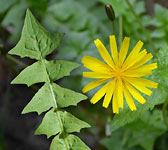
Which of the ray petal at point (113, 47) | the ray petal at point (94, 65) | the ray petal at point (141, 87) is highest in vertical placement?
the ray petal at point (113, 47)

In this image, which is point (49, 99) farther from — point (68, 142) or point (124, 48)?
point (124, 48)

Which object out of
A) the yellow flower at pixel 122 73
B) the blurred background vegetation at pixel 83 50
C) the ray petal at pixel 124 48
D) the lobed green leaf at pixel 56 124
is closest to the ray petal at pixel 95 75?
the yellow flower at pixel 122 73

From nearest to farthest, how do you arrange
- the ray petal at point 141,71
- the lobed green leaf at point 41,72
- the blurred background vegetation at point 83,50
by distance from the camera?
the ray petal at point 141,71 < the lobed green leaf at point 41,72 < the blurred background vegetation at point 83,50

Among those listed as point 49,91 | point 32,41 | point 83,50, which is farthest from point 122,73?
point 83,50

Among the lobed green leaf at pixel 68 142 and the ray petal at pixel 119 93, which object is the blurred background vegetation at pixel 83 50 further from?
the lobed green leaf at pixel 68 142

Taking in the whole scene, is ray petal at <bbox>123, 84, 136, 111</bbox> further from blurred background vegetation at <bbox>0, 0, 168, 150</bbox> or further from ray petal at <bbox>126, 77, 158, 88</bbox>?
blurred background vegetation at <bbox>0, 0, 168, 150</bbox>

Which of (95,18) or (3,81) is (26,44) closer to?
(95,18)
